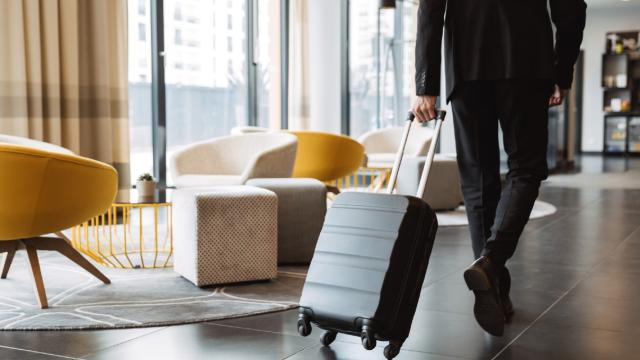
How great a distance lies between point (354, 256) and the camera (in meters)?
2.08

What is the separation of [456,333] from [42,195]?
149 centimetres

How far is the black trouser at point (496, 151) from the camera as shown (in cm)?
234

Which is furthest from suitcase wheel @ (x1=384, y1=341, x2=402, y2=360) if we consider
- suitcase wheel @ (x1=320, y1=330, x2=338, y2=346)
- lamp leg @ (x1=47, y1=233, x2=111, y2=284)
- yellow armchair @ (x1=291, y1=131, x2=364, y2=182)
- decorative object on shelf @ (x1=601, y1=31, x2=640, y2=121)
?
decorative object on shelf @ (x1=601, y1=31, x2=640, y2=121)

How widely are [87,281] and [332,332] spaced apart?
1.45 m

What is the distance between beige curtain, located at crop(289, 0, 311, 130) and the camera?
7992 millimetres

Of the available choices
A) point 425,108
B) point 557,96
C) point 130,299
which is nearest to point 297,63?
point 130,299

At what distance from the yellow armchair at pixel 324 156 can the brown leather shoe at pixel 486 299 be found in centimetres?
336

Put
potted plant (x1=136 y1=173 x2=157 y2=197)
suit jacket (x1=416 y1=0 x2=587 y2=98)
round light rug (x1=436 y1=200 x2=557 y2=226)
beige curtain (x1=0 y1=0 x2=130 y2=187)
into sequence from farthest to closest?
round light rug (x1=436 y1=200 x2=557 y2=226)
beige curtain (x1=0 y1=0 x2=130 y2=187)
potted plant (x1=136 y1=173 x2=157 y2=197)
suit jacket (x1=416 y1=0 x2=587 y2=98)

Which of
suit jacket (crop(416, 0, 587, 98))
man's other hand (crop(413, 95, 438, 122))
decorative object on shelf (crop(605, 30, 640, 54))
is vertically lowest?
man's other hand (crop(413, 95, 438, 122))

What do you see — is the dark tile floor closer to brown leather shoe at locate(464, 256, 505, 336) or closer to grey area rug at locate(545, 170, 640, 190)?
brown leather shoe at locate(464, 256, 505, 336)

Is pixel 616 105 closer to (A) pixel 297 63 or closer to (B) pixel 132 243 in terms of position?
(A) pixel 297 63

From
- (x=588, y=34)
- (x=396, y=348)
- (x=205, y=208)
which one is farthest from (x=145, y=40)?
(x=588, y=34)

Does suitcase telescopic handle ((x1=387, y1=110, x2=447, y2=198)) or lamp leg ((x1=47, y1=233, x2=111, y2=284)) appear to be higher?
suitcase telescopic handle ((x1=387, y1=110, x2=447, y2=198))

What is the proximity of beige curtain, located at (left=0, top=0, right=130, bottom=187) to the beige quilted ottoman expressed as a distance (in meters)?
2.24
